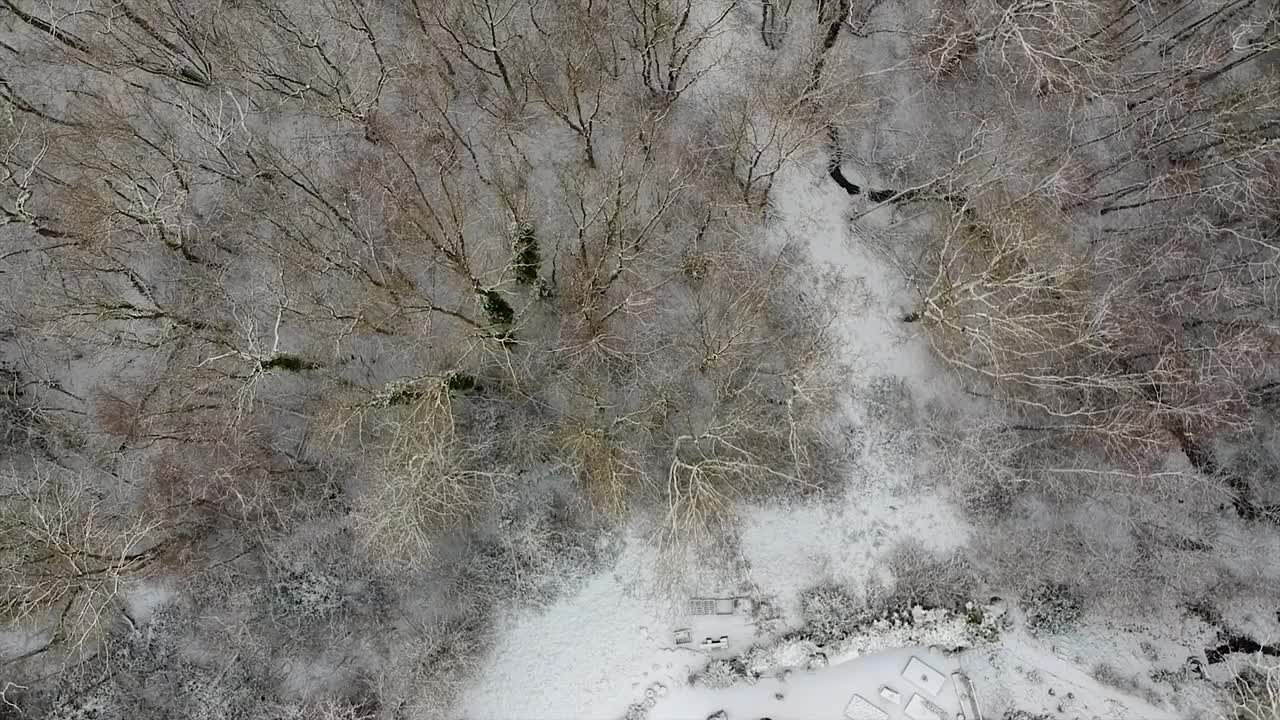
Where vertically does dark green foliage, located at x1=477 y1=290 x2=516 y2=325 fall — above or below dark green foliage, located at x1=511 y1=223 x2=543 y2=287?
below

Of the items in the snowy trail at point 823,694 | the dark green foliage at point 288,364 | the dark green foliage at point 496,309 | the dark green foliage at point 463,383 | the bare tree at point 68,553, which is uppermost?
the dark green foliage at point 496,309

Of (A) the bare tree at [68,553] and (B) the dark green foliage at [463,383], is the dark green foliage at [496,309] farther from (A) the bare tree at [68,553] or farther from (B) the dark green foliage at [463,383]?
(A) the bare tree at [68,553]

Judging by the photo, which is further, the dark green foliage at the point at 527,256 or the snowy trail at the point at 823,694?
the dark green foliage at the point at 527,256

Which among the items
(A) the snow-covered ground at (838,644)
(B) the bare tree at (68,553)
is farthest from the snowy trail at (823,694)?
(B) the bare tree at (68,553)

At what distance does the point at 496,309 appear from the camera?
18.7m

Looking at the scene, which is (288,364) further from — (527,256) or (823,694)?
(823,694)

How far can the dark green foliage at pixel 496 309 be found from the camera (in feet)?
60.3

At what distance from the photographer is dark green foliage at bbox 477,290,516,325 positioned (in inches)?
723

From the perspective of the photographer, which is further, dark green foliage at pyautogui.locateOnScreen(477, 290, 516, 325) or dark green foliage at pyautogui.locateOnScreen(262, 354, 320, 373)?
dark green foliage at pyautogui.locateOnScreen(477, 290, 516, 325)

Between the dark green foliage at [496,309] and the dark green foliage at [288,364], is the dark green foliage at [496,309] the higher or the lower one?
the higher one

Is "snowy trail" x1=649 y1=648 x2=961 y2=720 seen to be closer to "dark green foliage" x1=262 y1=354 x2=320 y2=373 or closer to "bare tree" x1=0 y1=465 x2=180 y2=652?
"dark green foliage" x1=262 y1=354 x2=320 y2=373

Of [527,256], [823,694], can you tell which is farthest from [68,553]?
[823,694]

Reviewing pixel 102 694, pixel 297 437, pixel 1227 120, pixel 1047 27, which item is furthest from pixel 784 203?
pixel 102 694

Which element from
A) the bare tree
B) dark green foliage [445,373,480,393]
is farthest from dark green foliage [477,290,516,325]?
the bare tree
